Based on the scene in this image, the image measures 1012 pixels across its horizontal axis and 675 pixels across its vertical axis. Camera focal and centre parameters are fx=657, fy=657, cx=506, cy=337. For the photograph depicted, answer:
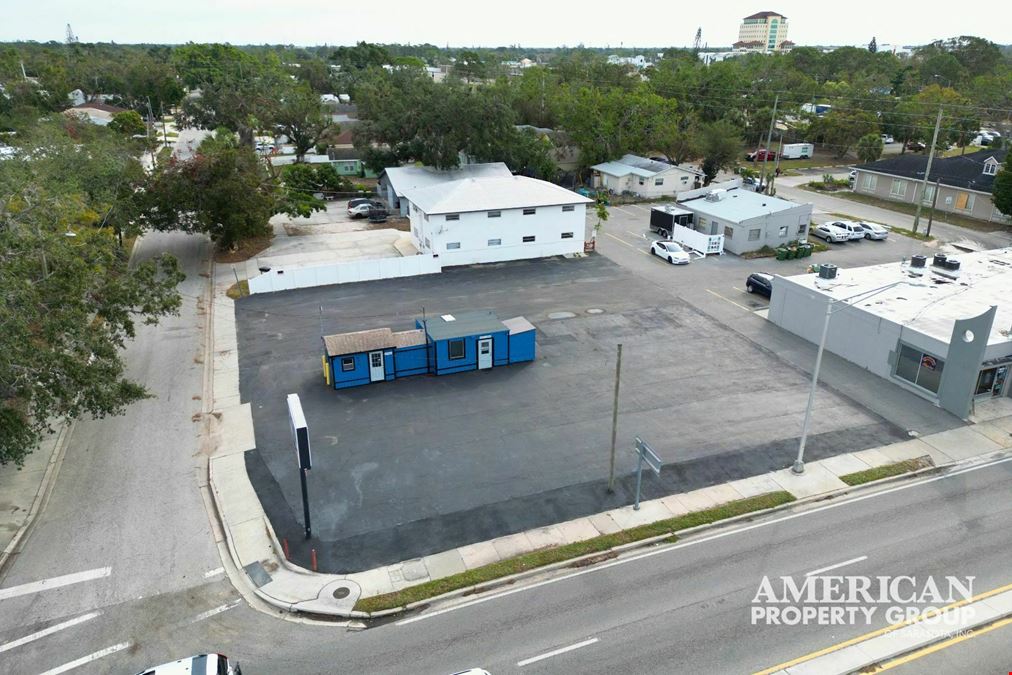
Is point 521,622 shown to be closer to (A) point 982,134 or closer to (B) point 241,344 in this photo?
(B) point 241,344

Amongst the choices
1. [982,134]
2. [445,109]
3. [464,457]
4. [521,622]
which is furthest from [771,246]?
[982,134]

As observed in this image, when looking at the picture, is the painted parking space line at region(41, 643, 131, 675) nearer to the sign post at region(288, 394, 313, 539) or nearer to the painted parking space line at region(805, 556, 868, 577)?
the sign post at region(288, 394, 313, 539)

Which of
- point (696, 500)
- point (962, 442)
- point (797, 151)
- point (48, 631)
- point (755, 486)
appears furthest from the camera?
point (797, 151)

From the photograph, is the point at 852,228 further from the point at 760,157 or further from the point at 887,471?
the point at 760,157

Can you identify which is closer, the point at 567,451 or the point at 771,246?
the point at 567,451

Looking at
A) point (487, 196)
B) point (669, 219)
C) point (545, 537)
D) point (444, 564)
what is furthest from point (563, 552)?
point (669, 219)

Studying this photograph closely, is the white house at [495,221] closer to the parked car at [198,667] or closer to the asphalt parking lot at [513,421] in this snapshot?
the asphalt parking lot at [513,421]
